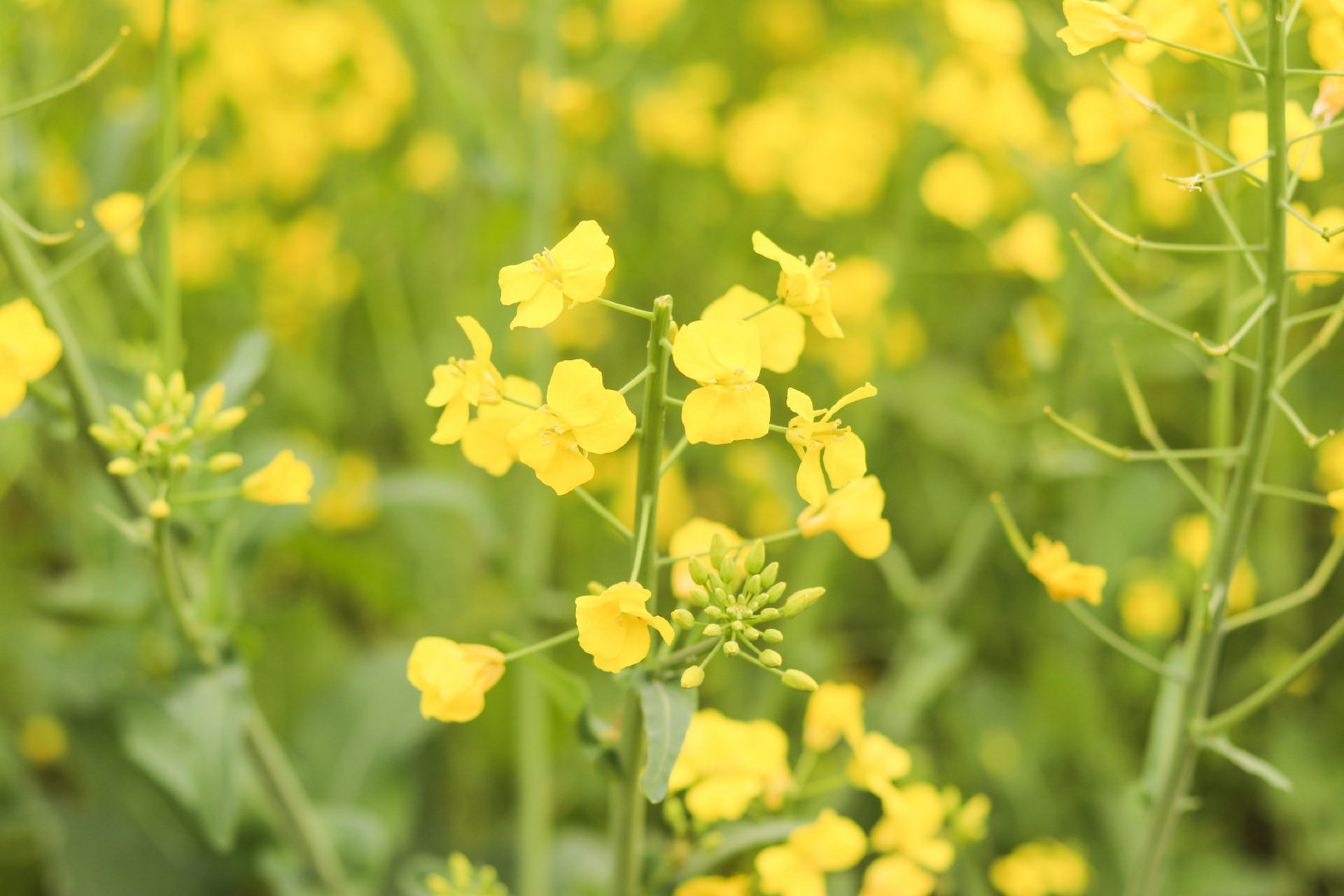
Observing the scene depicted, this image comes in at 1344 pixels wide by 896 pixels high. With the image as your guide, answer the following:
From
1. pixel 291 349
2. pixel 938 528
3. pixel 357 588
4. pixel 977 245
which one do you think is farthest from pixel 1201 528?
pixel 291 349

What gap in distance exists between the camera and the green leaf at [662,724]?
960 millimetres

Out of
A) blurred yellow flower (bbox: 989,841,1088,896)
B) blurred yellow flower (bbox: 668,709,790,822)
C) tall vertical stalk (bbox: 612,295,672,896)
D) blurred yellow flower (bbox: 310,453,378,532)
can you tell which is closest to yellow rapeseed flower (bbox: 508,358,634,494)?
tall vertical stalk (bbox: 612,295,672,896)

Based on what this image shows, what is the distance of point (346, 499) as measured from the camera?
2588 mm

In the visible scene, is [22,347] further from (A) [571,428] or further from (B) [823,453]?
(B) [823,453]

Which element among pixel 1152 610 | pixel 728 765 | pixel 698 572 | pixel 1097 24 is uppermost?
pixel 1097 24

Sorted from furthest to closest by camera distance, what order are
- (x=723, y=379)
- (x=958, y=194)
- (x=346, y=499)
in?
(x=346, y=499)
(x=958, y=194)
(x=723, y=379)

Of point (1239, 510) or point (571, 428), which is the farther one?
point (1239, 510)

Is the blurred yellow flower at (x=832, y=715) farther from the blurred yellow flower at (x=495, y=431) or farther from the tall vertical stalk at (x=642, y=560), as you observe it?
the blurred yellow flower at (x=495, y=431)

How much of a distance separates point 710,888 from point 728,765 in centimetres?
14

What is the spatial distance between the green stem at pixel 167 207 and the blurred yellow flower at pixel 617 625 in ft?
2.87

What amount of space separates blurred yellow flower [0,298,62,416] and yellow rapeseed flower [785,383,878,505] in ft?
2.63

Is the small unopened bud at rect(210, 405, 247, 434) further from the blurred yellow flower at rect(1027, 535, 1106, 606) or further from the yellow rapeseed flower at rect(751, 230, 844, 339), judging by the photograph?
the blurred yellow flower at rect(1027, 535, 1106, 606)

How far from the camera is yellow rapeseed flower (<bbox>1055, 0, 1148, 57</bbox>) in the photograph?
1088mm

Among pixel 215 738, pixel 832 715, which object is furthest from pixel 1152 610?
pixel 215 738
